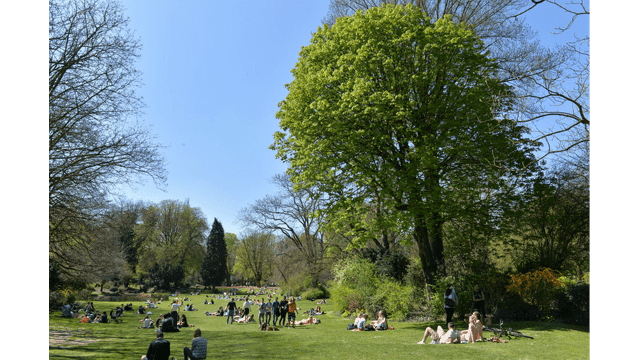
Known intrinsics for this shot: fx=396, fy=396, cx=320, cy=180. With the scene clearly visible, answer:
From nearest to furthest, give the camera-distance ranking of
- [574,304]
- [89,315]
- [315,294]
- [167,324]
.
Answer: [574,304] < [167,324] < [89,315] < [315,294]

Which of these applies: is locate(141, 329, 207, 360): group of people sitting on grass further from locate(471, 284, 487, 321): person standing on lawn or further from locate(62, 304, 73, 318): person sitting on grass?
locate(62, 304, 73, 318): person sitting on grass

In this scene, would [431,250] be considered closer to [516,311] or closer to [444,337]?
[516,311]

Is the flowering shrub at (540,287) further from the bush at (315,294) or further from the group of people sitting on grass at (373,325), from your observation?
the bush at (315,294)

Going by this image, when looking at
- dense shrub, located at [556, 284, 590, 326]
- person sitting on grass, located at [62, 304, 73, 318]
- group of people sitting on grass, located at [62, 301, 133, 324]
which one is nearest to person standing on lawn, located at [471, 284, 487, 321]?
dense shrub, located at [556, 284, 590, 326]

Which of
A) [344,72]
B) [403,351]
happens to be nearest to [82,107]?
[344,72]

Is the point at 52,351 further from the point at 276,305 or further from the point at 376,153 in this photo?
the point at 376,153

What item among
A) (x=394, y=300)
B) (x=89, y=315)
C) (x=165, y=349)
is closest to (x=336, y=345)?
(x=165, y=349)

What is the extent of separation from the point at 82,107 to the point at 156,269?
47.9m

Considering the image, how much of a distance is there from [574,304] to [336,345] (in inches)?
374

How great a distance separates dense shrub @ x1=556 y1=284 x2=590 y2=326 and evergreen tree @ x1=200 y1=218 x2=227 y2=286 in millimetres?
56664

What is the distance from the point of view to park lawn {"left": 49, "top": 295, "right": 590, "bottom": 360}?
10641mm

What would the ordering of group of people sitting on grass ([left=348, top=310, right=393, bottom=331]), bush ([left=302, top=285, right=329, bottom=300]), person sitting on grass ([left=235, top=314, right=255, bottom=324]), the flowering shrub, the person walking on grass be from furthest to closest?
bush ([left=302, top=285, right=329, bottom=300])
person sitting on grass ([left=235, top=314, right=255, bottom=324])
group of people sitting on grass ([left=348, top=310, right=393, bottom=331])
the flowering shrub
the person walking on grass

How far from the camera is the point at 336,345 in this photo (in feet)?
42.2

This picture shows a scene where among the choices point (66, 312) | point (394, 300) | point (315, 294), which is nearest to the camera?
point (394, 300)
